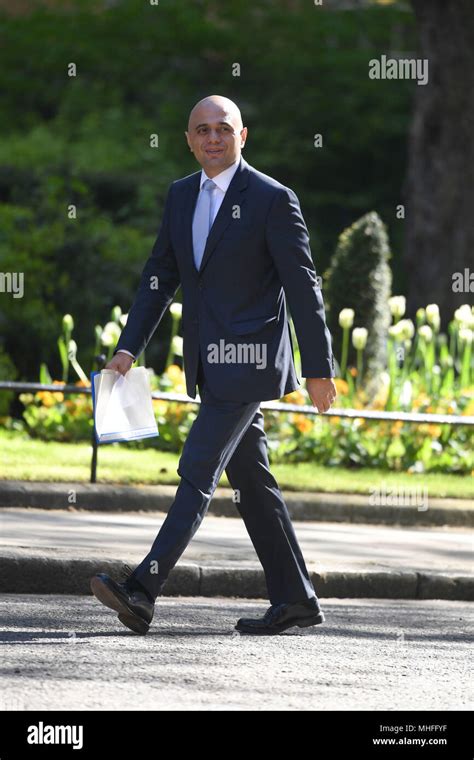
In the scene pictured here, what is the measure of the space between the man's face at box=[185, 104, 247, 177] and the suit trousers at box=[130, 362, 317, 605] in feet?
2.83

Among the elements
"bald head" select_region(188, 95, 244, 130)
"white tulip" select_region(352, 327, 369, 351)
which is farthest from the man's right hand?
"white tulip" select_region(352, 327, 369, 351)

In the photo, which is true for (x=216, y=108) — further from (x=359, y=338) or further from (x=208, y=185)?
(x=359, y=338)

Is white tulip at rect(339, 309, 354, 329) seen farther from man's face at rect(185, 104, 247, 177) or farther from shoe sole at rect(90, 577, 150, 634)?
shoe sole at rect(90, 577, 150, 634)

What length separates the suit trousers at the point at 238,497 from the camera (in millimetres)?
6457

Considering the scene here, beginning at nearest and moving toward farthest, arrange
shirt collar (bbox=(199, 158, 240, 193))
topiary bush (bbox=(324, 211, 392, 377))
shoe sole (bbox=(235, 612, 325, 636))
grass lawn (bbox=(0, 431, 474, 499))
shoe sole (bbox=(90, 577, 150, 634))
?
shoe sole (bbox=(90, 577, 150, 634)) < shirt collar (bbox=(199, 158, 240, 193)) < shoe sole (bbox=(235, 612, 325, 636)) < grass lawn (bbox=(0, 431, 474, 499)) < topiary bush (bbox=(324, 211, 392, 377))

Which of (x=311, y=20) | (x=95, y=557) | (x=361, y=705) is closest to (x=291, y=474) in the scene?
(x=95, y=557)

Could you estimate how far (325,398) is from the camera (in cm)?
650

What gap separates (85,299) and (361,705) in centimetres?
1147

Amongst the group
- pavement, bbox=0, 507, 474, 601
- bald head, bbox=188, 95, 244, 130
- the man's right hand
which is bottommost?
pavement, bbox=0, 507, 474, 601

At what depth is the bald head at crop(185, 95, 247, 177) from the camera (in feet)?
21.3

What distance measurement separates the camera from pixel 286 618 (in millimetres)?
6805

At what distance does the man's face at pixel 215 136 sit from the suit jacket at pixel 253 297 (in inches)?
3.3

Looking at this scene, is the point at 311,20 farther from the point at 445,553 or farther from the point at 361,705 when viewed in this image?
the point at 361,705

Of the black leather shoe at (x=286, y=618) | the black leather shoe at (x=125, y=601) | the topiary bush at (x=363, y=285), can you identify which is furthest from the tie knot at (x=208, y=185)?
the topiary bush at (x=363, y=285)
